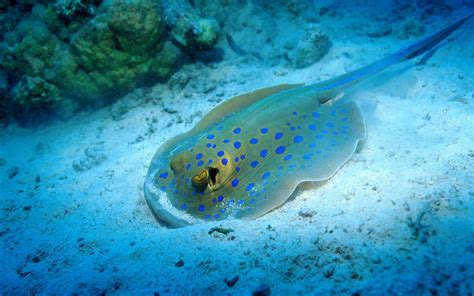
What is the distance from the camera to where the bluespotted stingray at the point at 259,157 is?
132 inches

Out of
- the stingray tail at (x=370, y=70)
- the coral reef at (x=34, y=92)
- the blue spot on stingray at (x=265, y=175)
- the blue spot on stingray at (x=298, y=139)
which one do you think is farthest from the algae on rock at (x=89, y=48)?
the blue spot on stingray at (x=265, y=175)

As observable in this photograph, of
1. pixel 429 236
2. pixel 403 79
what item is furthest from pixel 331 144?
pixel 403 79

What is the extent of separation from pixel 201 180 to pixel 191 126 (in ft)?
8.91

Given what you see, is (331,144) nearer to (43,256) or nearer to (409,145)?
(409,145)

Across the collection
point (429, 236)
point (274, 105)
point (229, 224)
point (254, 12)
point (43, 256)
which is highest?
point (254, 12)

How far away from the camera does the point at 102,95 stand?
22.2 feet

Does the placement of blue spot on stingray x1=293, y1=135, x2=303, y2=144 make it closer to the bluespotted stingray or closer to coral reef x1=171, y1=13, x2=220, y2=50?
the bluespotted stingray

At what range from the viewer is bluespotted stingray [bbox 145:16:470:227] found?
336 centimetres

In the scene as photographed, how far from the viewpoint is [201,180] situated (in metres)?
3.34

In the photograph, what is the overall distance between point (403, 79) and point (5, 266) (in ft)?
23.0

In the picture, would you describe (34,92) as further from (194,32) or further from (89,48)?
(194,32)

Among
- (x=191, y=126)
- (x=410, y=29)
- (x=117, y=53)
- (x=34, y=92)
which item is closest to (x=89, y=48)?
(x=117, y=53)

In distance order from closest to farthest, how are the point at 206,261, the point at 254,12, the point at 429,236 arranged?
the point at 429,236 → the point at 206,261 → the point at 254,12

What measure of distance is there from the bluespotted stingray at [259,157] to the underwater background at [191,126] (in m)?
0.27
